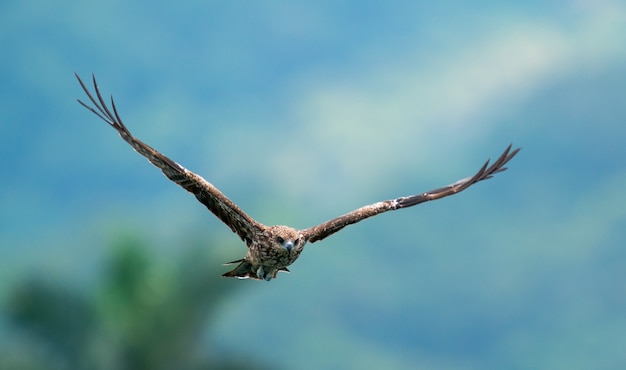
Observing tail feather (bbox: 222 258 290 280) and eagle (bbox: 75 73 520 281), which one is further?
tail feather (bbox: 222 258 290 280)

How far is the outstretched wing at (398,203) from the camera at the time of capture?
48.1ft

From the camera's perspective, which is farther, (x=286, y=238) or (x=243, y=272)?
(x=243, y=272)

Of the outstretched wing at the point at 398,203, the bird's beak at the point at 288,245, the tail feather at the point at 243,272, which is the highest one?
the outstretched wing at the point at 398,203

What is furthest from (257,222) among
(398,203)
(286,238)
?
(398,203)

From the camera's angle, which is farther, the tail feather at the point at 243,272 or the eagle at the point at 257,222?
the tail feather at the point at 243,272

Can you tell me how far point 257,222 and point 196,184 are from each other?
1247 mm

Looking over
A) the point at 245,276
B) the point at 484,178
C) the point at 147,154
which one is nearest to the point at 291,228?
the point at 245,276

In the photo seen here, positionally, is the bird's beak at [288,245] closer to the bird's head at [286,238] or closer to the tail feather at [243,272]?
the bird's head at [286,238]

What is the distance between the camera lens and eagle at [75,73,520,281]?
13.3m

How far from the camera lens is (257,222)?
14227mm

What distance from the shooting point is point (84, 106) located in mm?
12602

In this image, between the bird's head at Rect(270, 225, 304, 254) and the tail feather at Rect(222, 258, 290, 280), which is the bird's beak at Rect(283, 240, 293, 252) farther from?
the tail feather at Rect(222, 258, 290, 280)

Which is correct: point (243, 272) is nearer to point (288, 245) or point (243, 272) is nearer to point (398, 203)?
point (288, 245)

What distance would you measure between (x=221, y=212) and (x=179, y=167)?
1275 mm
